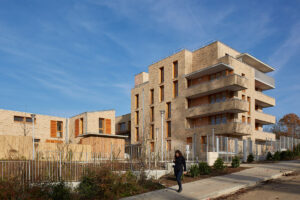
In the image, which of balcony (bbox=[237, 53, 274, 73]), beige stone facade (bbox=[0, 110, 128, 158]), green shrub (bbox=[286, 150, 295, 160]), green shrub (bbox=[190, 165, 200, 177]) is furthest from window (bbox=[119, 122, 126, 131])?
green shrub (bbox=[190, 165, 200, 177])

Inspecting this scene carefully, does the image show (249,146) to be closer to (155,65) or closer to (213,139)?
(213,139)

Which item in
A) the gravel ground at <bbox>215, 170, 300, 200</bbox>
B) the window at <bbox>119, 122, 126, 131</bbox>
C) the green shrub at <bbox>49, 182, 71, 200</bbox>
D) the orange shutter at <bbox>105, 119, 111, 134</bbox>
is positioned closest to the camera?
the green shrub at <bbox>49, 182, 71, 200</bbox>

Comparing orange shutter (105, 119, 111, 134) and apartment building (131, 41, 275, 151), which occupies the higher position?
apartment building (131, 41, 275, 151)

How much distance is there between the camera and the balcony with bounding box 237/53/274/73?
3994 cm

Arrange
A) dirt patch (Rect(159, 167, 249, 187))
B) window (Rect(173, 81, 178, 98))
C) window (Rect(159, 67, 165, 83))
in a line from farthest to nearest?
window (Rect(159, 67, 165, 83)) → window (Rect(173, 81, 178, 98)) → dirt patch (Rect(159, 167, 249, 187))

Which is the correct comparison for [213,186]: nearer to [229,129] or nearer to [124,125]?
[229,129]

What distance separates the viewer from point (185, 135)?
3791cm

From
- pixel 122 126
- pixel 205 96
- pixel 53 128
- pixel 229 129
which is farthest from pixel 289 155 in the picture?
pixel 122 126

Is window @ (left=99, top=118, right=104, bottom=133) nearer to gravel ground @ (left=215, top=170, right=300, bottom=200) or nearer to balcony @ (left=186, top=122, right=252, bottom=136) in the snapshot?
balcony @ (left=186, top=122, right=252, bottom=136)

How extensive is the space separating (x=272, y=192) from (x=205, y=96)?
26.1 m

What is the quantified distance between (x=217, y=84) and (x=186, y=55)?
7.14 meters

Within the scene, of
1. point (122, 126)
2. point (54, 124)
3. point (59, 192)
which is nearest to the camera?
point (59, 192)

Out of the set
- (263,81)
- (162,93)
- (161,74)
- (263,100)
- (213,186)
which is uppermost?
(161,74)

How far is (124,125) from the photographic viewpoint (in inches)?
2231
